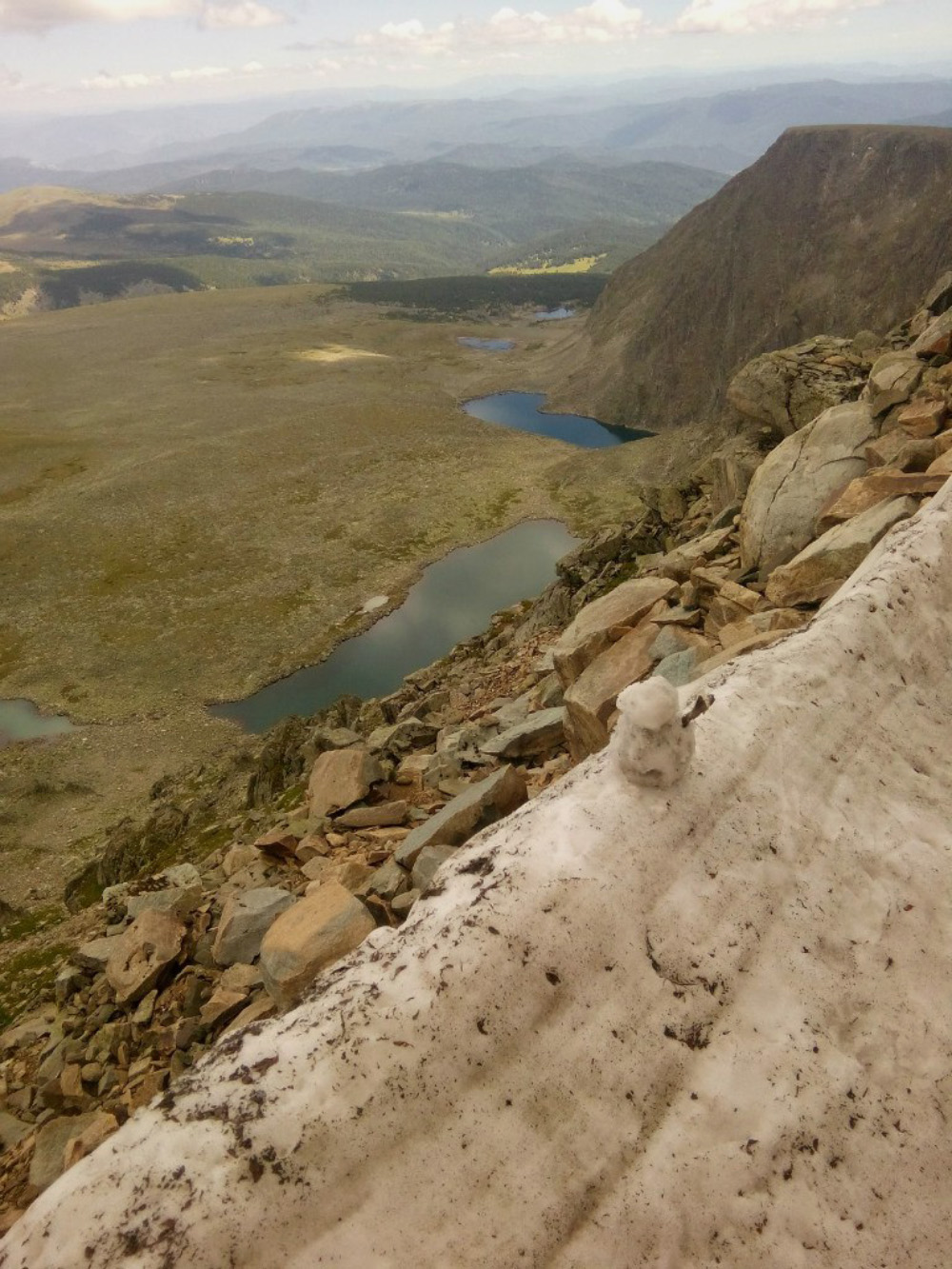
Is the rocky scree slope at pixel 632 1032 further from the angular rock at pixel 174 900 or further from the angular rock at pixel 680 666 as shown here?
the angular rock at pixel 174 900

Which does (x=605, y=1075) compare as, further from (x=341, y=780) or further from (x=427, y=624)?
(x=427, y=624)

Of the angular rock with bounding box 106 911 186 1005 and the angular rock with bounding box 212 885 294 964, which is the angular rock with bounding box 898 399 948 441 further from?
the angular rock with bounding box 106 911 186 1005

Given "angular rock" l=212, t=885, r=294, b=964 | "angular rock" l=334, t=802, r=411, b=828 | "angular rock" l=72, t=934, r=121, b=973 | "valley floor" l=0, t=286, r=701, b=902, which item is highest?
"angular rock" l=212, t=885, r=294, b=964

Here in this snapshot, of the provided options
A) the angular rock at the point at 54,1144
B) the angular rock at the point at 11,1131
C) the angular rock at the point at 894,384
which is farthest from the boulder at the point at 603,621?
the angular rock at the point at 11,1131

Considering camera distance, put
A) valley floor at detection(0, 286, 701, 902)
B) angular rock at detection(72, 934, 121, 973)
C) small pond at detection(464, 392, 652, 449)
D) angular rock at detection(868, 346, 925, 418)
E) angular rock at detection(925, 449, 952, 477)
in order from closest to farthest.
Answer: angular rock at detection(925, 449, 952, 477) → angular rock at detection(72, 934, 121, 973) → angular rock at detection(868, 346, 925, 418) → valley floor at detection(0, 286, 701, 902) → small pond at detection(464, 392, 652, 449)

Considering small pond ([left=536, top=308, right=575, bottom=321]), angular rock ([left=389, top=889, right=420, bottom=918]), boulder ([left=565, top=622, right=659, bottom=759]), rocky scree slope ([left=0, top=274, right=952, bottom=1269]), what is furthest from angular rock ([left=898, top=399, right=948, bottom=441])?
small pond ([left=536, top=308, right=575, bottom=321])

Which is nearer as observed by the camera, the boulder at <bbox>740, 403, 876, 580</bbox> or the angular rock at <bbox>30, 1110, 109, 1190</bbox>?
the angular rock at <bbox>30, 1110, 109, 1190</bbox>
